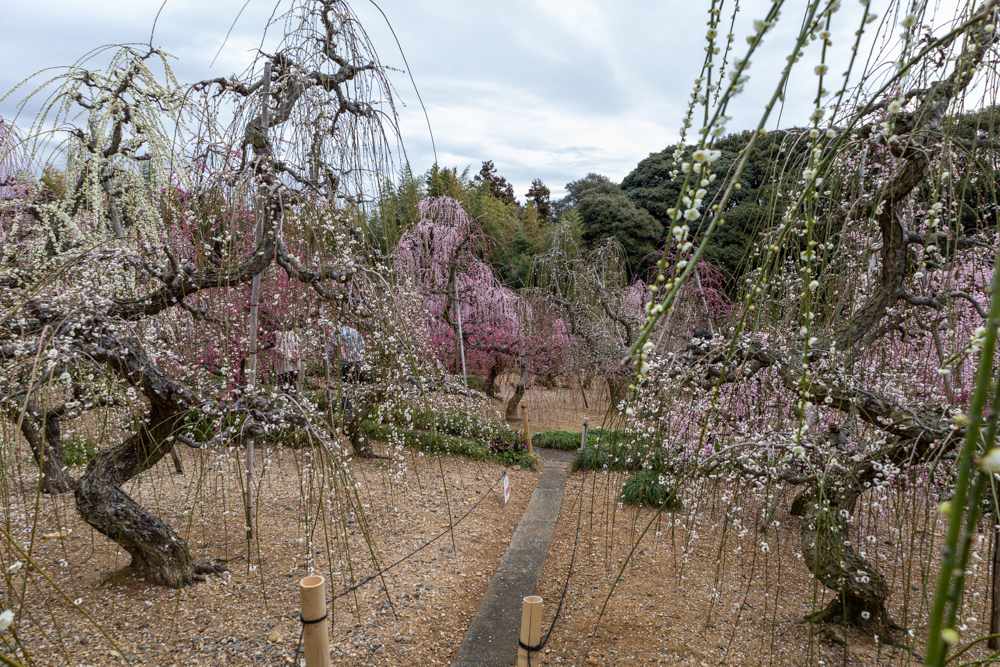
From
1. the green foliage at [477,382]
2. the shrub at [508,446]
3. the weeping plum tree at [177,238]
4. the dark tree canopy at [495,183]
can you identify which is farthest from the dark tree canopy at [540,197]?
the weeping plum tree at [177,238]

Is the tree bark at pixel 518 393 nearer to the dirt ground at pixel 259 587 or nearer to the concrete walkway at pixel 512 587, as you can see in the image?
the concrete walkway at pixel 512 587

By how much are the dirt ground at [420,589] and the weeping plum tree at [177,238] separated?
215mm

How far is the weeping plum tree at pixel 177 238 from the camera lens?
1.54m

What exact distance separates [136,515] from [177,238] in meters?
1.21

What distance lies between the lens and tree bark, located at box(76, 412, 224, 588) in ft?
6.87

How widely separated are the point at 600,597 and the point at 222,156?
2.49 metres

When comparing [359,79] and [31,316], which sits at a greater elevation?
[359,79]

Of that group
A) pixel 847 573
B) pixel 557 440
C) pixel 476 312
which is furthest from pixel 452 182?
pixel 847 573

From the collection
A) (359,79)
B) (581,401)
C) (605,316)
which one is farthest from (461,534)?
(581,401)

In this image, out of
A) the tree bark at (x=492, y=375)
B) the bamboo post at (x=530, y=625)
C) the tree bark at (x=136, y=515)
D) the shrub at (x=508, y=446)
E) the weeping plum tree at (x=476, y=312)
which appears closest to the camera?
the bamboo post at (x=530, y=625)

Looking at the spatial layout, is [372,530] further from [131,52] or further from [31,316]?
[131,52]

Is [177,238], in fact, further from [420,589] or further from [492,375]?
[492,375]

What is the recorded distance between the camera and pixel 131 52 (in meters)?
1.61

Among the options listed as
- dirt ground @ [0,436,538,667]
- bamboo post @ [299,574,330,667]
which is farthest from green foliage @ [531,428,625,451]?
bamboo post @ [299,574,330,667]
